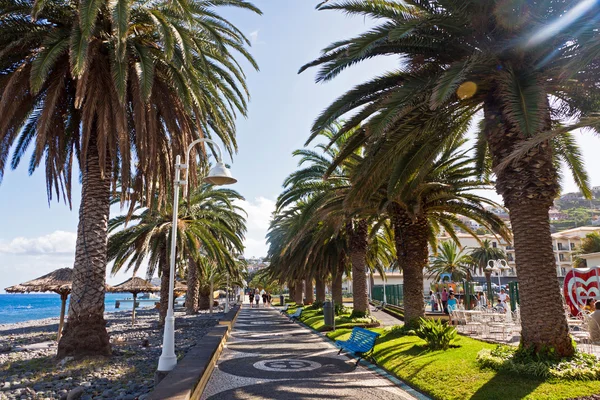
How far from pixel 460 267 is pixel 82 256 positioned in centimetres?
5401

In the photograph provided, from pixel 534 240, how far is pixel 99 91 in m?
11.2

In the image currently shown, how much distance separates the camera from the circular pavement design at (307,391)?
25.1 ft

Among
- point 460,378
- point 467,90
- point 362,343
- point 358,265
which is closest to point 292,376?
point 362,343

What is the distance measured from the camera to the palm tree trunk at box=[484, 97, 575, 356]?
25.6ft

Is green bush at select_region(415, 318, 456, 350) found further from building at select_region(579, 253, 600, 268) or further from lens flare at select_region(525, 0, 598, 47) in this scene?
building at select_region(579, 253, 600, 268)

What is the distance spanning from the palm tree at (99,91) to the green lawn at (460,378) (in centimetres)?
817

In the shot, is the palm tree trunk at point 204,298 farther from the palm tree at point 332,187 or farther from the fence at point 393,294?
the palm tree at point 332,187

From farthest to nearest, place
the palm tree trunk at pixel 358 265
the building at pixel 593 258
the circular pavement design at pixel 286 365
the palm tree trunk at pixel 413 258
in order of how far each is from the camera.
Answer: the building at pixel 593 258, the palm tree trunk at pixel 358 265, the palm tree trunk at pixel 413 258, the circular pavement design at pixel 286 365

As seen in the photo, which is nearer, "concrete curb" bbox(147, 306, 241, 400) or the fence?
"concrete curb" bbox(147, 306, 241, 400)

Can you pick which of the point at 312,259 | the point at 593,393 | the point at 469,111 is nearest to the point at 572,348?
the point at 593,393

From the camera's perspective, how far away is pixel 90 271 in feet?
39.2

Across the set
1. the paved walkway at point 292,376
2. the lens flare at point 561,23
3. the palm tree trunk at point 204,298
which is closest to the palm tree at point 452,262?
the palm tree trunk at point 204,298

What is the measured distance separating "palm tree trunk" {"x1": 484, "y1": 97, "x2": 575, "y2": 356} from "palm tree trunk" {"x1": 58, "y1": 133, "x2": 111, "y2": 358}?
10168 millimetres

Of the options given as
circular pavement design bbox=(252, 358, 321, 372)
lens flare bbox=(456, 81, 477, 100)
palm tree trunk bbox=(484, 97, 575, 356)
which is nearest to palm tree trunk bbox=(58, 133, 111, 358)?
circular pavement design bbox=(252, 358, 321, 372)
